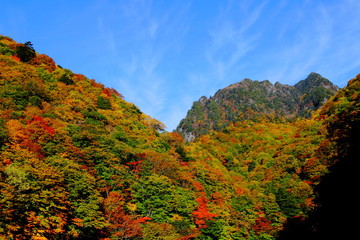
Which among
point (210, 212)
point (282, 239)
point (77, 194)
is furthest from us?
point (282, 239)

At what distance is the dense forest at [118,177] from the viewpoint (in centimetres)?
1752

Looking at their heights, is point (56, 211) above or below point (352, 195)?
below

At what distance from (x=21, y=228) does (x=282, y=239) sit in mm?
43122

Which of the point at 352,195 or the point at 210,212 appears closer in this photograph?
the point at 352,195

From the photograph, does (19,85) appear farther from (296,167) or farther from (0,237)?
(296,167)

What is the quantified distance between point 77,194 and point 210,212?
2527 cm

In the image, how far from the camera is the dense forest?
1752cm

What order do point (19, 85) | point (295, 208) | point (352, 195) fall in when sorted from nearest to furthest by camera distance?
1. point (352, 195)
2. point (19, 85)
3. point (295, 208)

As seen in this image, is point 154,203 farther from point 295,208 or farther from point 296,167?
point 296,167

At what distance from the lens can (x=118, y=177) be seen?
29.9 m

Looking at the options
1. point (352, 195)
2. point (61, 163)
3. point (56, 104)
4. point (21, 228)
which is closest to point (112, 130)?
point (56, 104)

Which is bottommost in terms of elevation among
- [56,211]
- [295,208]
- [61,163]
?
[56,211]

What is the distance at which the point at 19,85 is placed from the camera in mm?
35656

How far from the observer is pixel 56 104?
41.2 meters
